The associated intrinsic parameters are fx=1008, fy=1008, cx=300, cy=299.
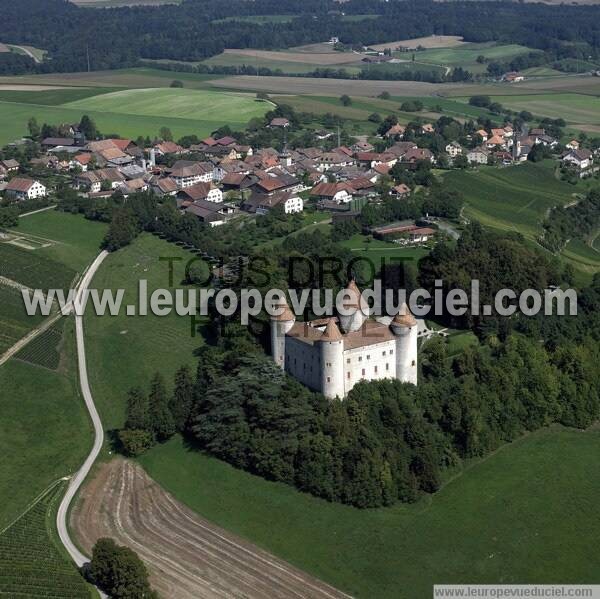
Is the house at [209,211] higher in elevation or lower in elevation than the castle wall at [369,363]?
lower

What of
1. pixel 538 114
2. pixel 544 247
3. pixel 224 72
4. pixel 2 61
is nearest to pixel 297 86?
pixel 224 72

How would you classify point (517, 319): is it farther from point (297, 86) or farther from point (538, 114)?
point (297, 86)

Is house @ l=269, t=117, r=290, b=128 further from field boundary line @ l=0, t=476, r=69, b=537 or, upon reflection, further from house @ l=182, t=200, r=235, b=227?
field boundary line @ l=0, t=476, r=69, b=537

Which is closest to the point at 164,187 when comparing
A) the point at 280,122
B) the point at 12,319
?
the point at 12,319

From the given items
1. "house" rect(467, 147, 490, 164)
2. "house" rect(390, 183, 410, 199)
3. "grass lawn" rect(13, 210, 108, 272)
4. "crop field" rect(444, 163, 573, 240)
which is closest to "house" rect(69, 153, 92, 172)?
"grass lawn" rect(13, 210, 108, 272)

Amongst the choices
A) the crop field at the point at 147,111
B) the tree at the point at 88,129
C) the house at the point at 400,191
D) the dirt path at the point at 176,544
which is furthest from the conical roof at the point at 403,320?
the crop field at the point at 147,111

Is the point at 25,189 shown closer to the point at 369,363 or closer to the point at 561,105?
the point at 369,363

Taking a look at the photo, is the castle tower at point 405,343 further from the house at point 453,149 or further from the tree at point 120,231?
the house at point 453,149
